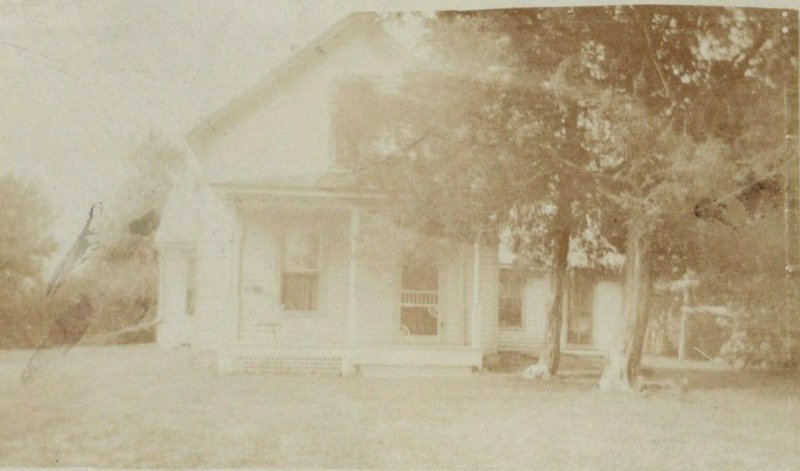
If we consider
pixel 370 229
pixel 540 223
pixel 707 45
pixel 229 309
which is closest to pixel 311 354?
pixel 229 309

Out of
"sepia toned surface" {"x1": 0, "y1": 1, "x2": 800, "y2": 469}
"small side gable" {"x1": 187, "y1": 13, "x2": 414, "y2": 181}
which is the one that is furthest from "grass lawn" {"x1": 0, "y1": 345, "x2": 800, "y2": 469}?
"small side gable" {"x1": 187, "y1": 13, "x2": 414, "y2": 181}

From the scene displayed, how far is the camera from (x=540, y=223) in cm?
324

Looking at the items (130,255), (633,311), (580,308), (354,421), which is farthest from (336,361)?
(633,311)

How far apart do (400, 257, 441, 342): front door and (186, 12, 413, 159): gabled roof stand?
1.12 metres

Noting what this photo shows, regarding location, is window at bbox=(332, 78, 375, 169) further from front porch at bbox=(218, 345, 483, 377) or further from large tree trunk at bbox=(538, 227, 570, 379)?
large tree trunk at bbox=(538, 227, 570, 379)

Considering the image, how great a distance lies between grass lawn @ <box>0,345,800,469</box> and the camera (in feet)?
9.52

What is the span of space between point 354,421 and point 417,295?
29.3 inches

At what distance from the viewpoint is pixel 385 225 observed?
3.09 meters

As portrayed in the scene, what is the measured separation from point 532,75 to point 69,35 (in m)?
2.40

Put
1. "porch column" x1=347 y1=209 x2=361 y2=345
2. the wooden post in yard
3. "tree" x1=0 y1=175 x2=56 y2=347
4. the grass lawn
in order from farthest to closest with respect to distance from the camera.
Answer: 1. the wooden post in yard
2. "porch column" x1=347 y1=209 x2=361 y2=345
3. "tree" x1=0 y1=175 x2=56 y2=347
4. the grass lawn

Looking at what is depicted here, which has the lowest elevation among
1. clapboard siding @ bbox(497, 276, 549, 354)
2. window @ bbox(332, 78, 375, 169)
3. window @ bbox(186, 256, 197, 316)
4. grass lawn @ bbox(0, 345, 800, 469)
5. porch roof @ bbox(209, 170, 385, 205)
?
grass lawn @ bbox(0, 345, 800, 469)

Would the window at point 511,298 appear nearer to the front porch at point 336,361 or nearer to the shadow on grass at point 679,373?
the shadow on grass at point 679,373

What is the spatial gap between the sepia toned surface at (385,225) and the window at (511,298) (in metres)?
0.02

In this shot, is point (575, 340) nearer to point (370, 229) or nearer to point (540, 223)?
point (540, 223)
